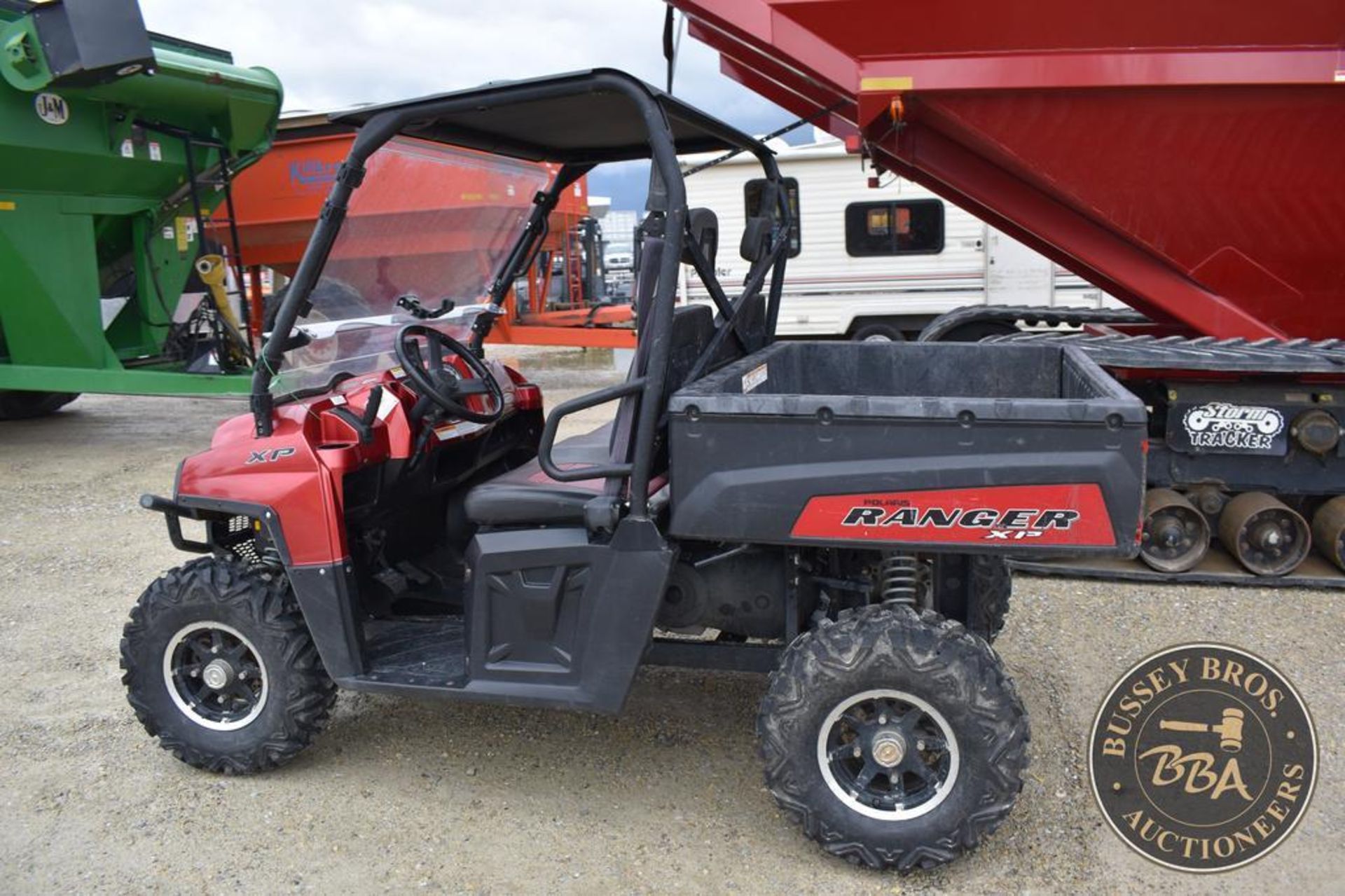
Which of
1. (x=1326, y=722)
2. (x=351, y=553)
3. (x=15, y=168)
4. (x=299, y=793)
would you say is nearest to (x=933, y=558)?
(x=1326, y=722)

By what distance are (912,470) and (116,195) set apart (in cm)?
799

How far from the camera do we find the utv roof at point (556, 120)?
292 cm

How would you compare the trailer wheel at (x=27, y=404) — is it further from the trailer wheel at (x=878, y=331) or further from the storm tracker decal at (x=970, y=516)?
the storm tracker decal at (x=970, y=516)

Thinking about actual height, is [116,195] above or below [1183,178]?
above

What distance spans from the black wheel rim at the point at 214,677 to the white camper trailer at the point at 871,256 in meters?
7.74

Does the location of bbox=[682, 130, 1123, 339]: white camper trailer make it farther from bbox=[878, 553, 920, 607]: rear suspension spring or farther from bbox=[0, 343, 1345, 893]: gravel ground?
bbox=[878, 553, 920, 607]: rear suspension spring

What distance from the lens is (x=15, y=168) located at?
306 inches

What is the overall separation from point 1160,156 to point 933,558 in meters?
2.68

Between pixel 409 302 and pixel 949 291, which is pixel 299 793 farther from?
pixel 949 291

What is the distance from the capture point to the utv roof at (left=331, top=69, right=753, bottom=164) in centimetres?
292

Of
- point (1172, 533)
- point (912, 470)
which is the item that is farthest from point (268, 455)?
point (1172, 533)

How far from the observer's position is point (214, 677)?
3.37 m

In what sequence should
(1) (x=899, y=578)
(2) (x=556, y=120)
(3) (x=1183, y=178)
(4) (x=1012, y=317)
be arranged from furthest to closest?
1. (4) (x=1012, y=317)
2. (3) (x=1183, y=178)
3. (2) (x=556, y=120)
4. (1) (x=899, y=578)

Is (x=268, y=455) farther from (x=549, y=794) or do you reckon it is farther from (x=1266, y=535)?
(x=1266, y=535)
